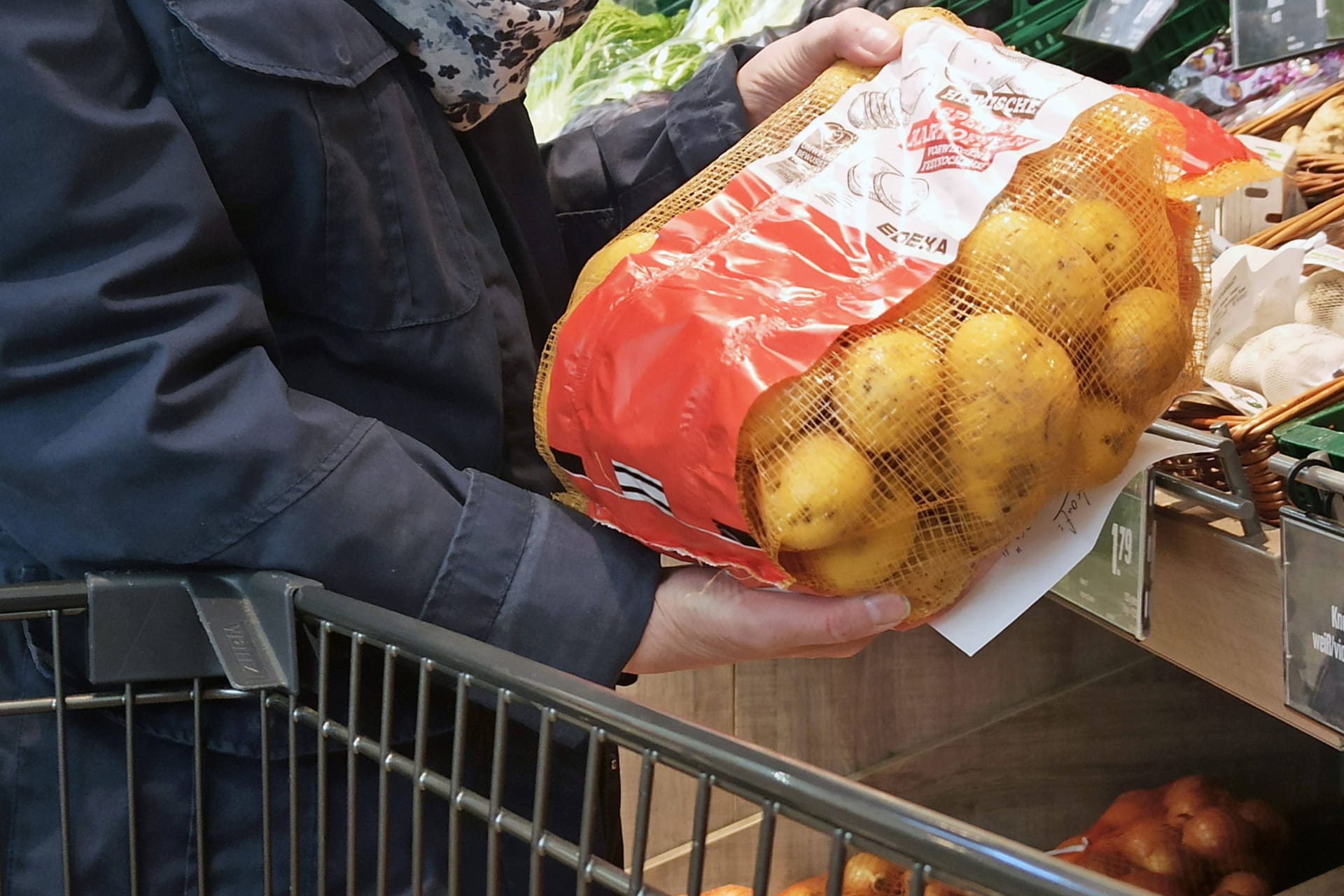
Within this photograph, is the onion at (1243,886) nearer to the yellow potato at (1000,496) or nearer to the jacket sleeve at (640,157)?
the yellow potato at (1000,496)

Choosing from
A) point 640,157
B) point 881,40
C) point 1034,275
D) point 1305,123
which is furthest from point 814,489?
point 1305,123

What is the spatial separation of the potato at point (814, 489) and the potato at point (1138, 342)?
0.16 meters

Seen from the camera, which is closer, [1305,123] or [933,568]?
[933,568]

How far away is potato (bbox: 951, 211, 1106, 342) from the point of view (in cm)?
60

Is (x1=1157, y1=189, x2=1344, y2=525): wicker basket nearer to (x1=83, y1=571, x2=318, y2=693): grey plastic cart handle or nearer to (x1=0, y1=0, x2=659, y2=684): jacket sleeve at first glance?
(x1=0, y1=0, x2=659, y2=684): jacket sleeve

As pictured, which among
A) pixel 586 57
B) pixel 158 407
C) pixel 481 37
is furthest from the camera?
pixel 586 57

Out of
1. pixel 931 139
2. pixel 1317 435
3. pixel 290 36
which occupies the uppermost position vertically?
pixel 290 36

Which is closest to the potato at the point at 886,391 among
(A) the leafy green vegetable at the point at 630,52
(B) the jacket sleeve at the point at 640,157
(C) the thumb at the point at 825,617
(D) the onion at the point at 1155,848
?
(C) the thumb at the point at 825,617

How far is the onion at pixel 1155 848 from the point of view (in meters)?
1.14

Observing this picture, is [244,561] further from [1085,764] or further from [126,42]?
[1085,764]

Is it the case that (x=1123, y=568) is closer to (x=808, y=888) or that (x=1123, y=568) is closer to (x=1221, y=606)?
(x=1221, y=606)

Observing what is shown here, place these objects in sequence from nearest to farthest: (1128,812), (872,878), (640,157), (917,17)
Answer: (917,17) → (640,157) → (872,878) → (1128,812)

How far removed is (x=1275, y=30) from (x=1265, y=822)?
3.13 feet

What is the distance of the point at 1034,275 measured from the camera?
598 millimetres
